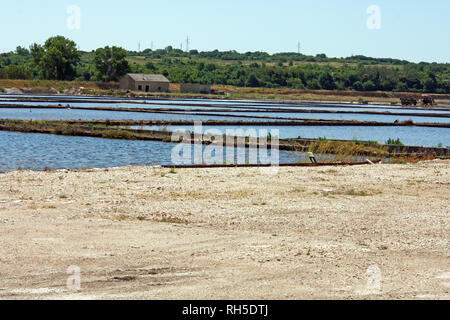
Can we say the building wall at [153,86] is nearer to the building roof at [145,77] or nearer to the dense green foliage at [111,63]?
the building roof at [145,77]

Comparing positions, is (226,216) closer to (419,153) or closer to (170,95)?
(419,153)

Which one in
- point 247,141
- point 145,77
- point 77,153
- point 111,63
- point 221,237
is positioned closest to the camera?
point 221,237

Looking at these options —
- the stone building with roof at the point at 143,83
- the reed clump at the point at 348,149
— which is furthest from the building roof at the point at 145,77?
the reed clump at the point at 348,149

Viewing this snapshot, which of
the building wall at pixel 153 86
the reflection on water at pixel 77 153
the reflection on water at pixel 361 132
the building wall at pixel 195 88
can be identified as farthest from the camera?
the building wall at pixel 195 88

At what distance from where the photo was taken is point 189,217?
497 inches

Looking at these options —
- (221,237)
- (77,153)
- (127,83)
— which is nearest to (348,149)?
(77,153)

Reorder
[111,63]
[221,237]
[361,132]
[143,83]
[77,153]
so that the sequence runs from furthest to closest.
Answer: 1. [111,63]
2. [143,83]
3. [361,132]
4. [77,153]
5. [221,237]

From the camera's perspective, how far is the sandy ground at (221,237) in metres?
8.32

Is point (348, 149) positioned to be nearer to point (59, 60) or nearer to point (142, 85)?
point (142, 85)

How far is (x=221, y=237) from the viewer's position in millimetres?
11031
